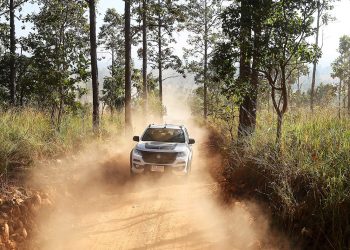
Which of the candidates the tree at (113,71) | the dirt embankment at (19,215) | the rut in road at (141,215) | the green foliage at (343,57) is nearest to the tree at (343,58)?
the green foliage at (343,57)

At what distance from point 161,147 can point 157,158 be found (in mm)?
388

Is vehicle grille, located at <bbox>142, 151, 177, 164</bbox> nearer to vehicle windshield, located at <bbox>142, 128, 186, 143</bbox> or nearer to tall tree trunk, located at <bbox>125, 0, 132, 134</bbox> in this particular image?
vehicle windshield, located at <bbox>142, 128, 186, 143</bbox>

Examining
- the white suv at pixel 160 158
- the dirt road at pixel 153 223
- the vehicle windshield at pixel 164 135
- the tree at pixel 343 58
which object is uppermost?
the tree at pixel 343 58

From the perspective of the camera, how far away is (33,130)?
994 cm

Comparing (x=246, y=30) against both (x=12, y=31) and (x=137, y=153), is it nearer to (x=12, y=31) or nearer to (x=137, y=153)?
(x=137, y=153)

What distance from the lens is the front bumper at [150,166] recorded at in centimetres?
998

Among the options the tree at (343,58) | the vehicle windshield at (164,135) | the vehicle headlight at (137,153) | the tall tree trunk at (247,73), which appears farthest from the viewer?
the tree at (343,58)

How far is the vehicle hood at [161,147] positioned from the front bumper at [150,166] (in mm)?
339

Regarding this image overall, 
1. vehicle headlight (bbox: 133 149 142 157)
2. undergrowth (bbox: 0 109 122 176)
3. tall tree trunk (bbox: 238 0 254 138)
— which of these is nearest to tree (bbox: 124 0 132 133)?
undergrowth (bbox: 0 109 122 176)

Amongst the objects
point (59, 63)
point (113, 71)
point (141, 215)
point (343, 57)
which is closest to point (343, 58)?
point (343, 57)

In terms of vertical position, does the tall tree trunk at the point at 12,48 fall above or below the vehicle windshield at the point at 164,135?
above

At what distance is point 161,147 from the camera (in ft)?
33.6

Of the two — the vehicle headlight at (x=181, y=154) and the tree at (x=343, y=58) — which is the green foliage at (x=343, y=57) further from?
the vehicle headlight at (x=181, y=154)

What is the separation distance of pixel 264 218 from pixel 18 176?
5.11 meters
